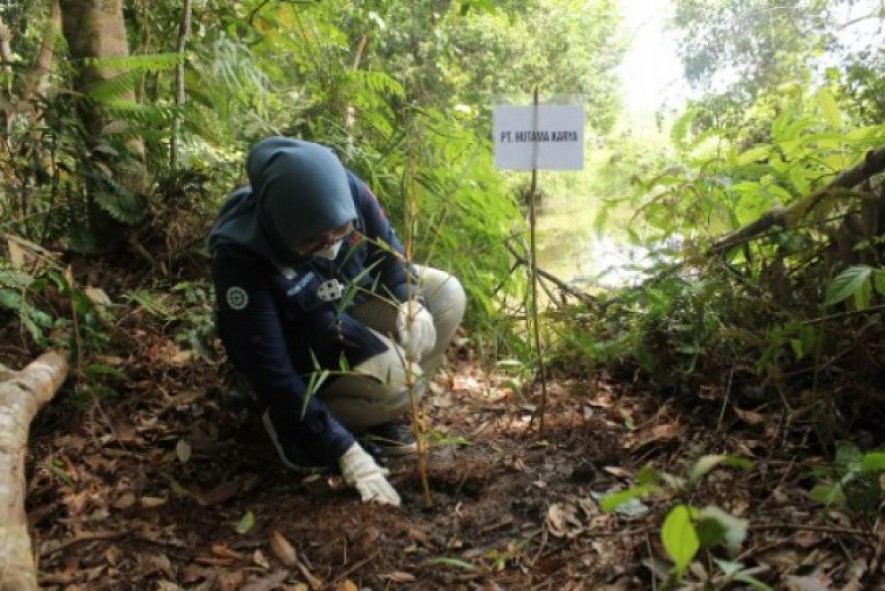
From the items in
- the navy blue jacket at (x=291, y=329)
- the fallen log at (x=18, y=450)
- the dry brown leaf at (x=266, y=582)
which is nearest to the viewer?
the fallen log at (x=18, y=450)

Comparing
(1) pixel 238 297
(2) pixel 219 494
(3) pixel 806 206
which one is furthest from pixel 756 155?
(2) pixel 219 494

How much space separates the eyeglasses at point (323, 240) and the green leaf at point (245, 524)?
0.80 metres

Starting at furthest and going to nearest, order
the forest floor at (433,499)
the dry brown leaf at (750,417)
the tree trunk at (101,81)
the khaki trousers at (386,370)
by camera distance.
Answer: the tree trunk at (101,81) < the khaki trousers at (386,370) < the dry brown leaf at (750,417) < the forest floor at (433,499)

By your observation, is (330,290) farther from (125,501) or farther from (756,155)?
(756,155)

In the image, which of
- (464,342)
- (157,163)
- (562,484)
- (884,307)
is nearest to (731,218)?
(884,307)

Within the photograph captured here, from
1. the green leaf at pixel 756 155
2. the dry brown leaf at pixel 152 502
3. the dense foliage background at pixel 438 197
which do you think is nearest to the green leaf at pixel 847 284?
the dense foliage background at pixel 438 197

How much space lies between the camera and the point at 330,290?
2.22m

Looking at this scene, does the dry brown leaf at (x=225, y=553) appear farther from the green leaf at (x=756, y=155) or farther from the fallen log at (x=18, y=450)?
the green leaf at (x=756, y=155)

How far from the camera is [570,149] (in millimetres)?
2098

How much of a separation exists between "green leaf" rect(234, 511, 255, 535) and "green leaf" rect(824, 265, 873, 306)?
5.27 feet

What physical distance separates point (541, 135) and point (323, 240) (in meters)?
0.79

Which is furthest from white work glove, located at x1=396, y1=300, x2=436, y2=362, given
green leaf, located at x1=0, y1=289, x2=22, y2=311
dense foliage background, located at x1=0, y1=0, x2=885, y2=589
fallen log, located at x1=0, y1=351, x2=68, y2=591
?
green leaf, located at x1=0, y1=289, x2=22, y2=311

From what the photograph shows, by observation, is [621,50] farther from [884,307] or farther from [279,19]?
[884,307]

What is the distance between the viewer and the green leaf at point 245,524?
1.82 metres
